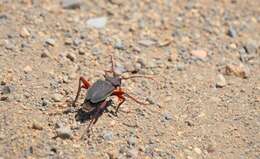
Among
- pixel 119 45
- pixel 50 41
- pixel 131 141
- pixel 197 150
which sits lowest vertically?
pixel 197 150

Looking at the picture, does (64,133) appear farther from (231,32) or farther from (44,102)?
(231,32)

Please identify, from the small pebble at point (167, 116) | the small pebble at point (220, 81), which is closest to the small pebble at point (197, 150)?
the small pebble at point (167, 116)

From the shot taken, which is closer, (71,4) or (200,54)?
(200,54)

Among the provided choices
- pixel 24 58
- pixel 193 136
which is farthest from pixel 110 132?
pixel 24 58

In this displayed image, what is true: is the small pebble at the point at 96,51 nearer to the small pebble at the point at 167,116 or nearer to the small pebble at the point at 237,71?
the small pebble at the point at 167,116

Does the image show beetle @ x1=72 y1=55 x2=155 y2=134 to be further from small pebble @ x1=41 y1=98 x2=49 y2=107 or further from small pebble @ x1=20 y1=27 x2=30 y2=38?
small pebble @ x1=20 y1=27 x2=30 y2=38

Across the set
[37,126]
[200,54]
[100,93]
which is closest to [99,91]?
[100,93]

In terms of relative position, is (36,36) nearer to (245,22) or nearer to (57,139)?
(57,139)
